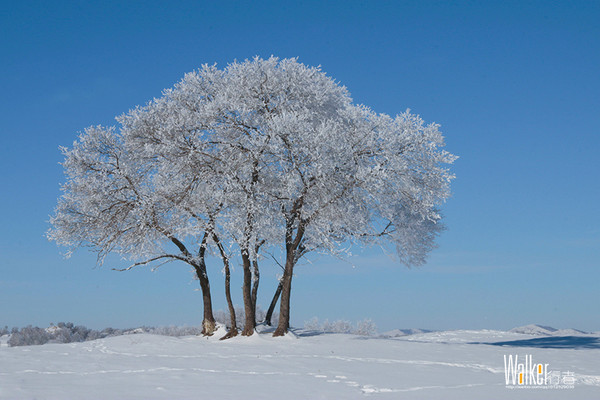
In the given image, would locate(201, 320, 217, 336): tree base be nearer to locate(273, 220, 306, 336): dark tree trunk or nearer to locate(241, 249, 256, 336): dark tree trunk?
locate(241, 249, 256, 336): dark tree trunk

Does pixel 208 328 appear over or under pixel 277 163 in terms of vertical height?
under

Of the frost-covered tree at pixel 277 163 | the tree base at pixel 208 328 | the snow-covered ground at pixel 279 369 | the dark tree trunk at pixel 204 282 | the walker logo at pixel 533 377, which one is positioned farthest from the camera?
the dark tree trunk at pixel 204 282

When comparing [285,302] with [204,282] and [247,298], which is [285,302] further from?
[204,282]

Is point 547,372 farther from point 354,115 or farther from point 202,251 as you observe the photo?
point 202,251

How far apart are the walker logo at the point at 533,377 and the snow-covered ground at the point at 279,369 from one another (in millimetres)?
245

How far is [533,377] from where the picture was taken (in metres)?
13.7

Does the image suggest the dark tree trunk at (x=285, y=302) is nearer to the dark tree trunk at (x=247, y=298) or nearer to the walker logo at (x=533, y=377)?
the dark tree trunk at (x=247, y=298)

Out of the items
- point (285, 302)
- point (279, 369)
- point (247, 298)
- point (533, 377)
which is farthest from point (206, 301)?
point (533, 377)

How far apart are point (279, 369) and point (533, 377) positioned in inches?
251

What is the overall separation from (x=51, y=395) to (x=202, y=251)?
49.1 feet

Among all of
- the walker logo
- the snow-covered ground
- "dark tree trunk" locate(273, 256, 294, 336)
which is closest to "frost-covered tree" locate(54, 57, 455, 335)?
"dark tree trunk" locate(273, 256, 294, 336)

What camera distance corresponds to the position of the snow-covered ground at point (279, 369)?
444 inches

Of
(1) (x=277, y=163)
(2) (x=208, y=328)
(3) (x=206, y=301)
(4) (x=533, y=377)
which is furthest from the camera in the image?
(3) (x=206, y=301)

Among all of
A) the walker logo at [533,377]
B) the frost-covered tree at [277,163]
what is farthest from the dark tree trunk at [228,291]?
the walker logo at [533,377]
